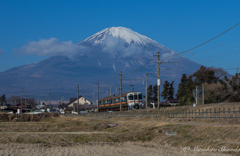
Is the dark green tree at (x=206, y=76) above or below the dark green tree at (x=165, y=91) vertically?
above

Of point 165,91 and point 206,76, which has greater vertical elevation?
point 206,76

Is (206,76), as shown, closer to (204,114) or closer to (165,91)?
(165,91)

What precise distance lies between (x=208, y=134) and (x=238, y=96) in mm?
45823

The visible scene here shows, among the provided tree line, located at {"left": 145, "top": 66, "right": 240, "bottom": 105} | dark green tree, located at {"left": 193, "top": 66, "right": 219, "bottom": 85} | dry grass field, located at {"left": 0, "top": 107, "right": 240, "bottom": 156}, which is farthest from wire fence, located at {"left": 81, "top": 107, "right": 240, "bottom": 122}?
dark green tree, located at {"left": 193, "top": 66, "right": 219, "bottom": 85}

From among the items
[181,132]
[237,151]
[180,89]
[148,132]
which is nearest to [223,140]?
[237,151]

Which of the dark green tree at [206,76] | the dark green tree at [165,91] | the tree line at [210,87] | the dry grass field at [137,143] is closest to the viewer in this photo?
the dry grass field at [137,143]

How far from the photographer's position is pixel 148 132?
23062mm

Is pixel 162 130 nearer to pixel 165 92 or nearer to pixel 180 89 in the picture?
pixel 180 89

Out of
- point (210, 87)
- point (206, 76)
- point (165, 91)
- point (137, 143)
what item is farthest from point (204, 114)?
point (165, 91)

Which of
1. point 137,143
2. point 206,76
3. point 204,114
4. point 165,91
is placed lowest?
point 137,143

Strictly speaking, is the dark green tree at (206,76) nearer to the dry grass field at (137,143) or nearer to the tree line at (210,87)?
the tree line at (210,87)

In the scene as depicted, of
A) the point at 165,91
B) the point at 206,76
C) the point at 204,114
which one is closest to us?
the point at 204,114

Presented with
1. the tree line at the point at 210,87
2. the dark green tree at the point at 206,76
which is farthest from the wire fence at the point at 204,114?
the dark green tree at the point at 206,76

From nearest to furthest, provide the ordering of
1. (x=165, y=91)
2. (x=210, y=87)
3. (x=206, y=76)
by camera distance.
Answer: (x=210, y=87)
(x=206, y=76)
(x=165, y=91)
